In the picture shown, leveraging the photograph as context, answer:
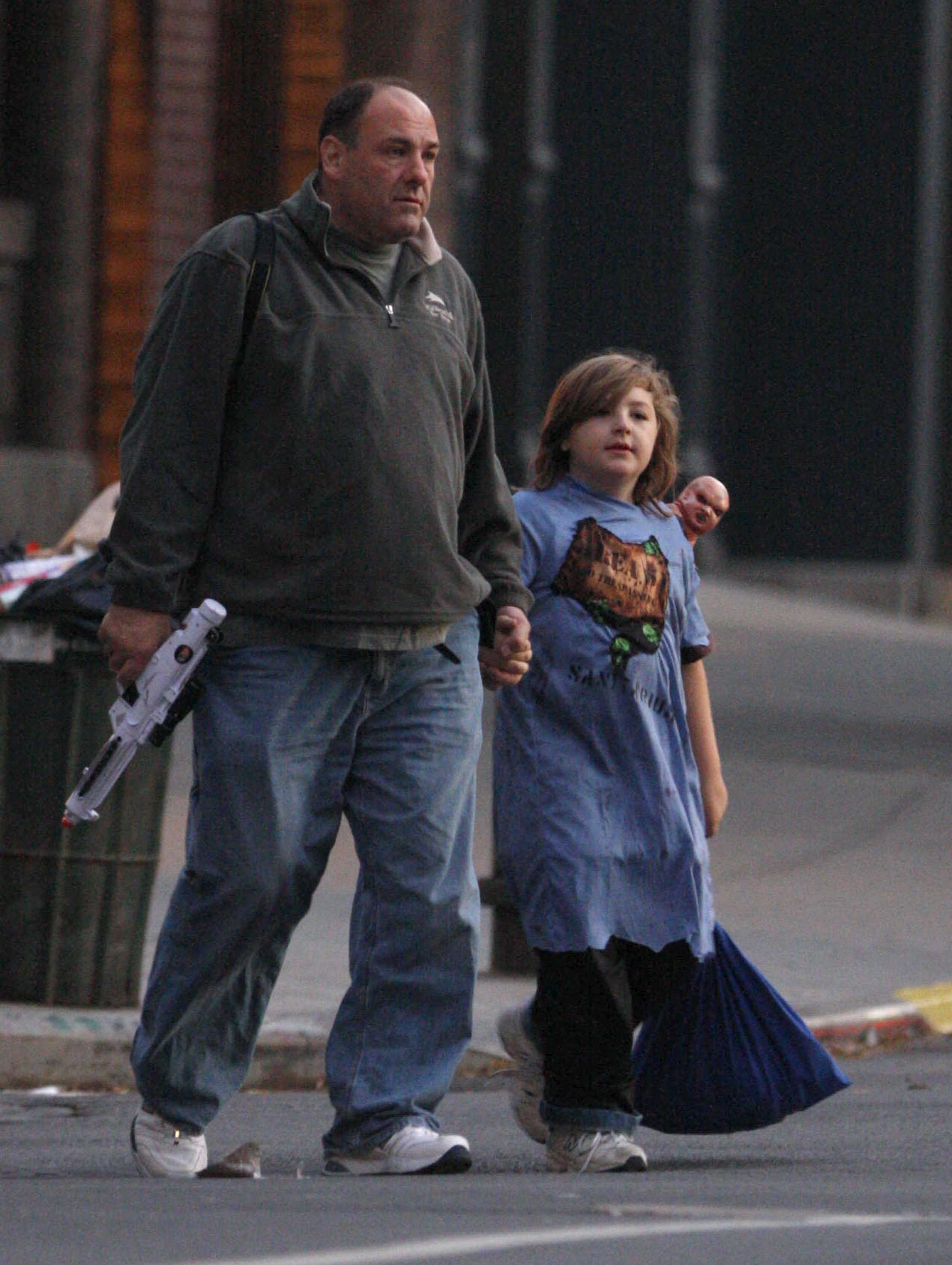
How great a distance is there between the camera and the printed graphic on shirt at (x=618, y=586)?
5.39m

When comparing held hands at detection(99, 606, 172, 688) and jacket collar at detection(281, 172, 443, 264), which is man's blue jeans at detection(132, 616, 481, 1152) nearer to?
held hands at detection(99, 606, 172, 688)

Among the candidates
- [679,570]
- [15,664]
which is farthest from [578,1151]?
[15,664]

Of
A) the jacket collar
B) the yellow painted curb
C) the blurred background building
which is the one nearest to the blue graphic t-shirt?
the jacket collar

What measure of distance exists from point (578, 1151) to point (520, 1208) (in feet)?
2.73

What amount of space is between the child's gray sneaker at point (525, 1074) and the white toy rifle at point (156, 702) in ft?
3.02

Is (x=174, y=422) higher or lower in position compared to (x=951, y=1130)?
higher

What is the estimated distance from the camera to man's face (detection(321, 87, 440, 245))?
4.99 meters

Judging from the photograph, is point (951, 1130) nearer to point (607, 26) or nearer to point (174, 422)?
point (174, 422)

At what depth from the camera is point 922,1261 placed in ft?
13.4

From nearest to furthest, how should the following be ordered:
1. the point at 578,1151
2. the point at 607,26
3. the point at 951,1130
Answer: the point at 578,1151 → the point at 951,1130 → the point at 607,26

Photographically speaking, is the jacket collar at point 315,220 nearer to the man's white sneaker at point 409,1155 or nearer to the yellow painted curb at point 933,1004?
the man's white sneaker at point 409,1155

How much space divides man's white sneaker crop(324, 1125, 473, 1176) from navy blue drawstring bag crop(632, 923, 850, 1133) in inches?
23.0

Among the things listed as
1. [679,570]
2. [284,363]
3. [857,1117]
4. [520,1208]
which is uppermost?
[284,363]

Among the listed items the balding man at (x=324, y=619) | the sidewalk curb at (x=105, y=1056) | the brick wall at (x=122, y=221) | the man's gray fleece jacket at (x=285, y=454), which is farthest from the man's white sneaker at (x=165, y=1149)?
the brick wall at (x=122, y=221)
